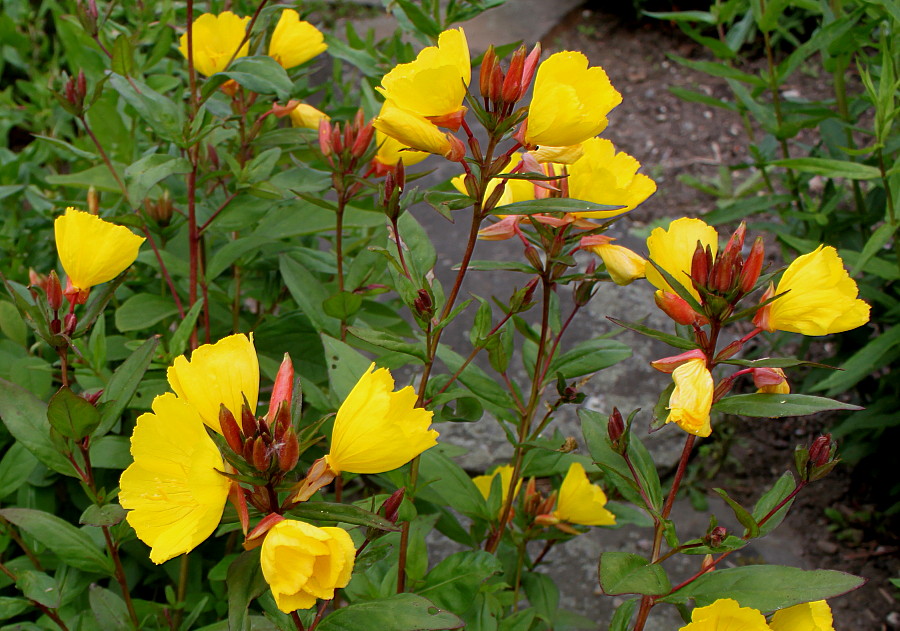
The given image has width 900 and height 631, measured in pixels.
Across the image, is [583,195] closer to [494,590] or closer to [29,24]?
[494,590]

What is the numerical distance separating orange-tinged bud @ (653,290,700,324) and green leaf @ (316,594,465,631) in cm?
50

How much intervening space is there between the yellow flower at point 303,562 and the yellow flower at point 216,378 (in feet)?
0.58

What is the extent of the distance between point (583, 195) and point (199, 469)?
2.45 feet

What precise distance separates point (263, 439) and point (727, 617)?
63cm

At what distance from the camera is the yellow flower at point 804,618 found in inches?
45.8

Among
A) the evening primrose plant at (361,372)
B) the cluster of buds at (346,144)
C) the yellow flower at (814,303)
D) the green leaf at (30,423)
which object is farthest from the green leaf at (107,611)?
the yellow flower at (814,303)

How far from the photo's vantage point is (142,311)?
191cm

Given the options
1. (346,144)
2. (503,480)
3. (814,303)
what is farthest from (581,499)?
(346,144)

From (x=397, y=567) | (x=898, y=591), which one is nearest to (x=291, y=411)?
(x=397, y=567)

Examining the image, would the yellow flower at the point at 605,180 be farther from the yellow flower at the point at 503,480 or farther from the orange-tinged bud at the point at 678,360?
the yellow flower at the point at 503,480

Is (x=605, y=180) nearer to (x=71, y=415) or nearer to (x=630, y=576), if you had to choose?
(x=630, y=576)

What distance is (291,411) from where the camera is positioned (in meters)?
1.05

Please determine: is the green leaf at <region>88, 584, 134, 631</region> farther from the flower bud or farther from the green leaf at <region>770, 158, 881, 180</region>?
the green leaf at <region>770, 158, 881, 180</region>

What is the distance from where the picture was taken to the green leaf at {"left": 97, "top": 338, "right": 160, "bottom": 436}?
136 centimetres
